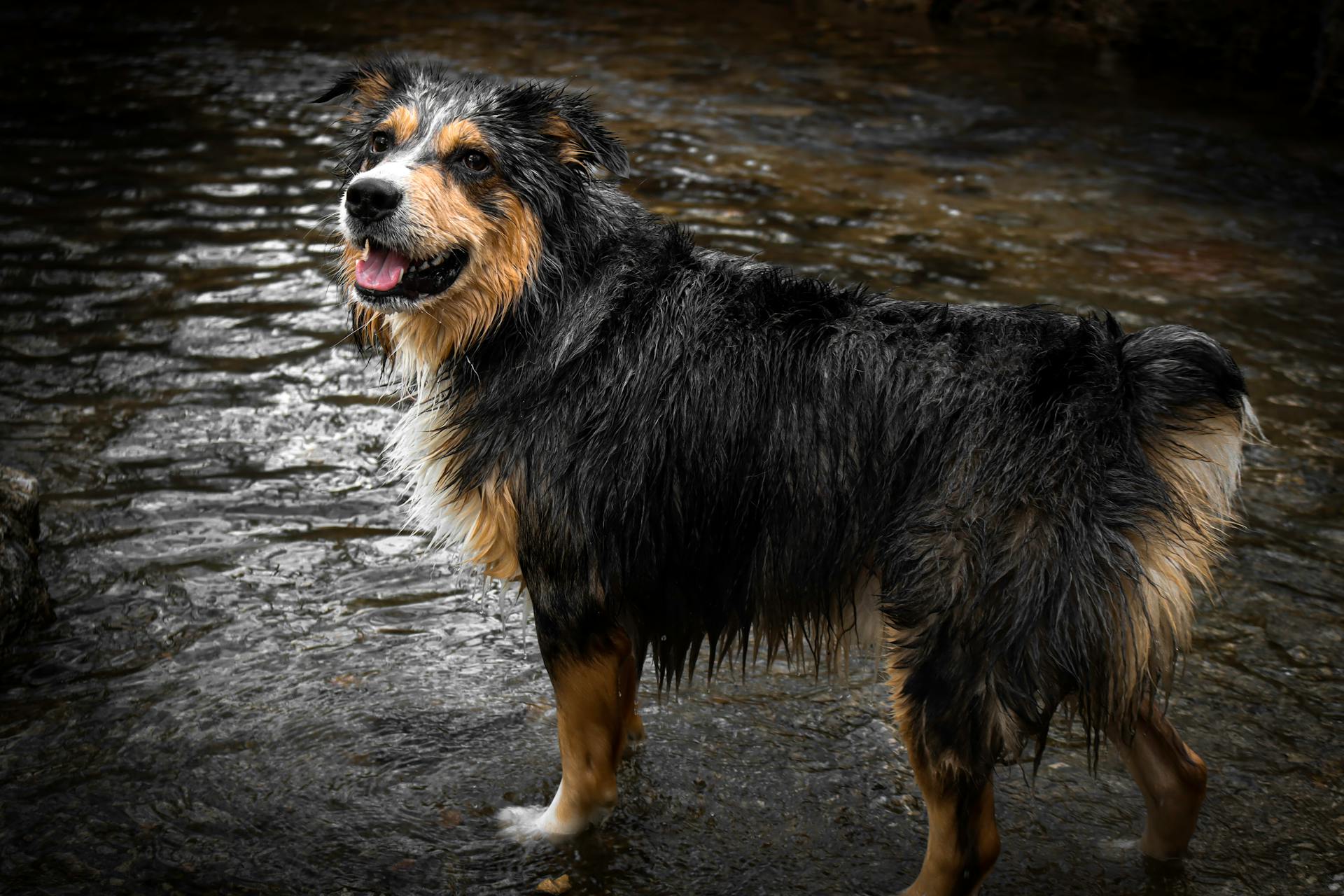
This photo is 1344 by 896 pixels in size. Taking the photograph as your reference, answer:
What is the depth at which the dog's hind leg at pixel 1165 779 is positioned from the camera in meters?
3.31

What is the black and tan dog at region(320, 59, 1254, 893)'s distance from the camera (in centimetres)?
286

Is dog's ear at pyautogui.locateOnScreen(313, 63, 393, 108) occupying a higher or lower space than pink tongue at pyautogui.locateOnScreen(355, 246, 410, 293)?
higher

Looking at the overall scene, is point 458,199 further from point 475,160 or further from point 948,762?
point 948,762

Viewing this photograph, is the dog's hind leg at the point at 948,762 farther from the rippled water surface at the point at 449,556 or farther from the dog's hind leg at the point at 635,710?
the dog's hind leg at the point at 635,710

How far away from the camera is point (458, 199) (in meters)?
3.34

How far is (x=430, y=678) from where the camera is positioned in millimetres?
4258

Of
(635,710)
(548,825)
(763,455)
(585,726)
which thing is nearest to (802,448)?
(763,455)

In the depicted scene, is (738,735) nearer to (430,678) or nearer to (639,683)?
(639,683)

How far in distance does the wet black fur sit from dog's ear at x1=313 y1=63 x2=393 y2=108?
0.16 ft

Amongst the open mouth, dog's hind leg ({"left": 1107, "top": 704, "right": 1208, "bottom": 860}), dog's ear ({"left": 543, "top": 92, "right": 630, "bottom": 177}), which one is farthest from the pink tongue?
dog's hind leg ({"left": 1107, "top": 704, "right": 1208, "bottom": 860})

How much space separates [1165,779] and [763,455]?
59.1 inches

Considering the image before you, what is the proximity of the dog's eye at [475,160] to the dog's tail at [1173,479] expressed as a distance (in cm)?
182

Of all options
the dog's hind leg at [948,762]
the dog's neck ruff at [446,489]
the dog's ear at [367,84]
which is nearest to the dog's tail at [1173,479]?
the dog's hind leg at [948,762]

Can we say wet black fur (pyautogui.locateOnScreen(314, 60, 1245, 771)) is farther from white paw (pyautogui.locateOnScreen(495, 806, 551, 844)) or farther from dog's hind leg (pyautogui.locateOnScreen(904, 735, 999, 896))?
white paw (pyautogui.locateOnScreen(495, 806, 551, 844))
